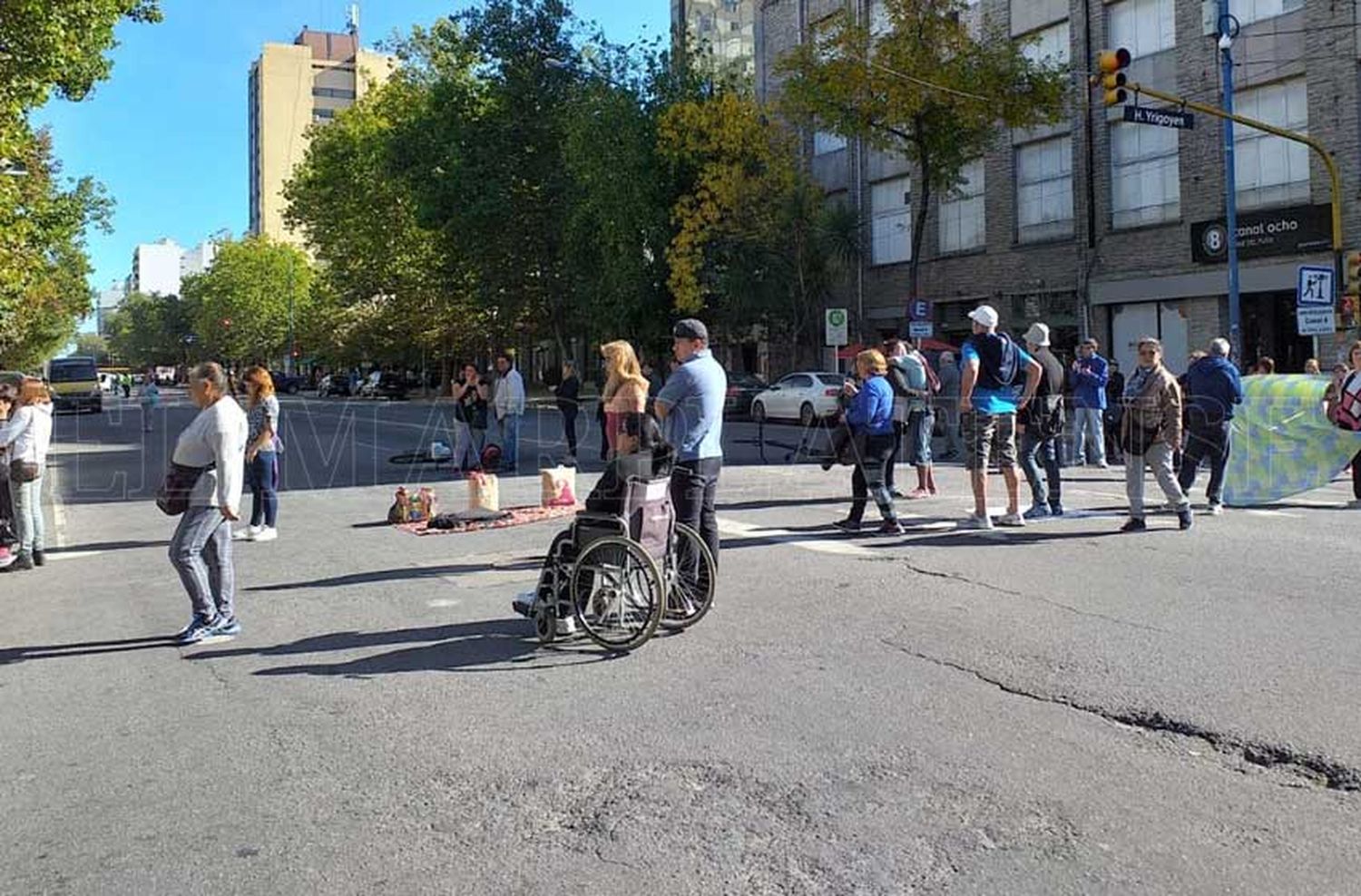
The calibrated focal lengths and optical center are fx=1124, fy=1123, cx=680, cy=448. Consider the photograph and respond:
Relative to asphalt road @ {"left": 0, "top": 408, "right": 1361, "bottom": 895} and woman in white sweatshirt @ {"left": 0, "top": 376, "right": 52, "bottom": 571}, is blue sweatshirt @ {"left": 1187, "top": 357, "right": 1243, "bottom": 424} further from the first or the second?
woman in white sweatshirt @ {"left": 0, "top": 376, "right": 52, "bottom": 571}

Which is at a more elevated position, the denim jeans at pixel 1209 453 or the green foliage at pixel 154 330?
the green foliage at pixel 154 330

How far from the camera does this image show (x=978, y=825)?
3.78 meters

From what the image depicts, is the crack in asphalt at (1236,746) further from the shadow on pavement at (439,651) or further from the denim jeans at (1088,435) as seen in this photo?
the denim jeans at (1088,435)

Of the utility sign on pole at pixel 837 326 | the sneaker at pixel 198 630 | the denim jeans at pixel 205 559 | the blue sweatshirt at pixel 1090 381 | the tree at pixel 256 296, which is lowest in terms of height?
the sneaker at pixel 198 630

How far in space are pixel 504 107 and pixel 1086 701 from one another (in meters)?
40.1

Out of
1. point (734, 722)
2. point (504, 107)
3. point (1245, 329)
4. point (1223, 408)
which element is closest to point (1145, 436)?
point (1223, 408)

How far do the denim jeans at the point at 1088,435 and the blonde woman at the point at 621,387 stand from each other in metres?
10.3

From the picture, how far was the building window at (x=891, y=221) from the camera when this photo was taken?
115ft

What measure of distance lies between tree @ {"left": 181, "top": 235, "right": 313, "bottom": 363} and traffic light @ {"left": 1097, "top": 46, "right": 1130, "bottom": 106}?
3174 inches

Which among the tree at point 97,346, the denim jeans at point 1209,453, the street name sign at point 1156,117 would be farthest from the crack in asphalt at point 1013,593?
the tree at point 97,346

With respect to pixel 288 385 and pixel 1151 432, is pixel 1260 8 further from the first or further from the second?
pixel 288 385

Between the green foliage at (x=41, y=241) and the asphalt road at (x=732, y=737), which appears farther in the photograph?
→ the green foliage at (x=41, y=241)

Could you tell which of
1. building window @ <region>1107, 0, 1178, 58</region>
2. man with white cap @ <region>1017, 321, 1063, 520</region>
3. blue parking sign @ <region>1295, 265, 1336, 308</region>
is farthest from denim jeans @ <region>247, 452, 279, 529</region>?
building window @ <region>1107, 0, 1178, 58</region>

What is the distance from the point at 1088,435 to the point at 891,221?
21.1 metres
